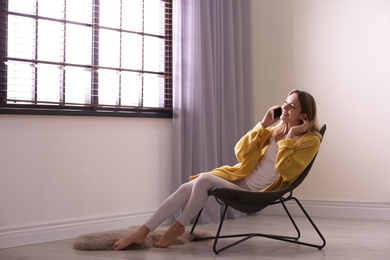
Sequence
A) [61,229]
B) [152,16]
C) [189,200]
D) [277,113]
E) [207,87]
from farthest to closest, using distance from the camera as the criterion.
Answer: [207,87], [152,16], [61,229], [277,113], [189,200]

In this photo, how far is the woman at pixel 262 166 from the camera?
4.08 metres

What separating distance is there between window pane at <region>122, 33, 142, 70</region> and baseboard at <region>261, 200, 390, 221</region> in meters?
1.88

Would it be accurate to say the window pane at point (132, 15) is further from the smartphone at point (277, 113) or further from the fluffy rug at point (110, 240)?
the fluffy rug at point (110, 240)

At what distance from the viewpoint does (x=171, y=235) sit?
4.14 m

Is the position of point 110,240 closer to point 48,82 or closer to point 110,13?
point 48,82

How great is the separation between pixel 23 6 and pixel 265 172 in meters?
1.90

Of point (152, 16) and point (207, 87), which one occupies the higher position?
point (152, 16)

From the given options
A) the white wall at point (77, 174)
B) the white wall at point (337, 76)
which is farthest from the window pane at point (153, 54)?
the white wall at point (337, 76)

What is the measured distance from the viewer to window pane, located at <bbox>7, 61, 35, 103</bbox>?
446 cm

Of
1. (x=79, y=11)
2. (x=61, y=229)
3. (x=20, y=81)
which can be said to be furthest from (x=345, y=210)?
(x=20, y=81)

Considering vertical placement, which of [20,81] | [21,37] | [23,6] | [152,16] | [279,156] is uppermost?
[152,16]

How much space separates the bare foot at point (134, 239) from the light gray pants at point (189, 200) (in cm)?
4

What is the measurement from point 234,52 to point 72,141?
6.20 feet

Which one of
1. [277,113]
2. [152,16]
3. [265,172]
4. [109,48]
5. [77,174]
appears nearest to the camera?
[265,172]
